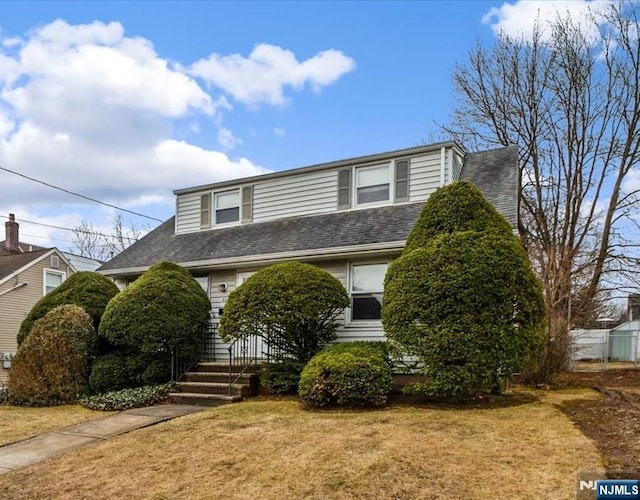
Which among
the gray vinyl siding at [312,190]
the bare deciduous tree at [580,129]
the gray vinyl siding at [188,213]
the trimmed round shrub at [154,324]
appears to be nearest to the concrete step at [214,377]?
the trimmed round shrub at [154,324]

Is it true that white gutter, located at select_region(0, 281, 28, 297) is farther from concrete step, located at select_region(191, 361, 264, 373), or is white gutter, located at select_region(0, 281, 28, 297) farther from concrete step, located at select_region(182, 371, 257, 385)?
concrete step, located at select_region(182, 371, 257, 385)

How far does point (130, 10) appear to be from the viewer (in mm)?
11375

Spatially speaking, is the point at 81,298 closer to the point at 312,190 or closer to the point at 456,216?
the point at 312,190

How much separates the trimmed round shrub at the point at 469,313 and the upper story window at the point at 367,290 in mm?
2439

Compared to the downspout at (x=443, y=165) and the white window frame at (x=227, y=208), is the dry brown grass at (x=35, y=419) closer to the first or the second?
the white window frame at (x=227, y=208)

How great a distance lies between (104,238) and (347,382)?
35.0 metres

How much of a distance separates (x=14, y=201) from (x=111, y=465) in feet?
75.0

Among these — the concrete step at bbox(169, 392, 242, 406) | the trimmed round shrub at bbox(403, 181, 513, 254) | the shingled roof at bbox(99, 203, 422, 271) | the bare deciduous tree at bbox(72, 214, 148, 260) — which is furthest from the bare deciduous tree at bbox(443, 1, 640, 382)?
the bare deciduous tree at bbox(72, 214, 148, 260)

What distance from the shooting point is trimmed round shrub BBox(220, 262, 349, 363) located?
31.2 ft

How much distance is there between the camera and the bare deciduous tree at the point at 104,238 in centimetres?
3756

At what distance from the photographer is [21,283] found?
21.2 metres

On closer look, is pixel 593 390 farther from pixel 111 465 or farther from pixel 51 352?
pixel 51 352

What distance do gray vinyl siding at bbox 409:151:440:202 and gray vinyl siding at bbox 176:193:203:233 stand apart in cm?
630

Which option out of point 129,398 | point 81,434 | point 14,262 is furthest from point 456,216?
point 14,262
